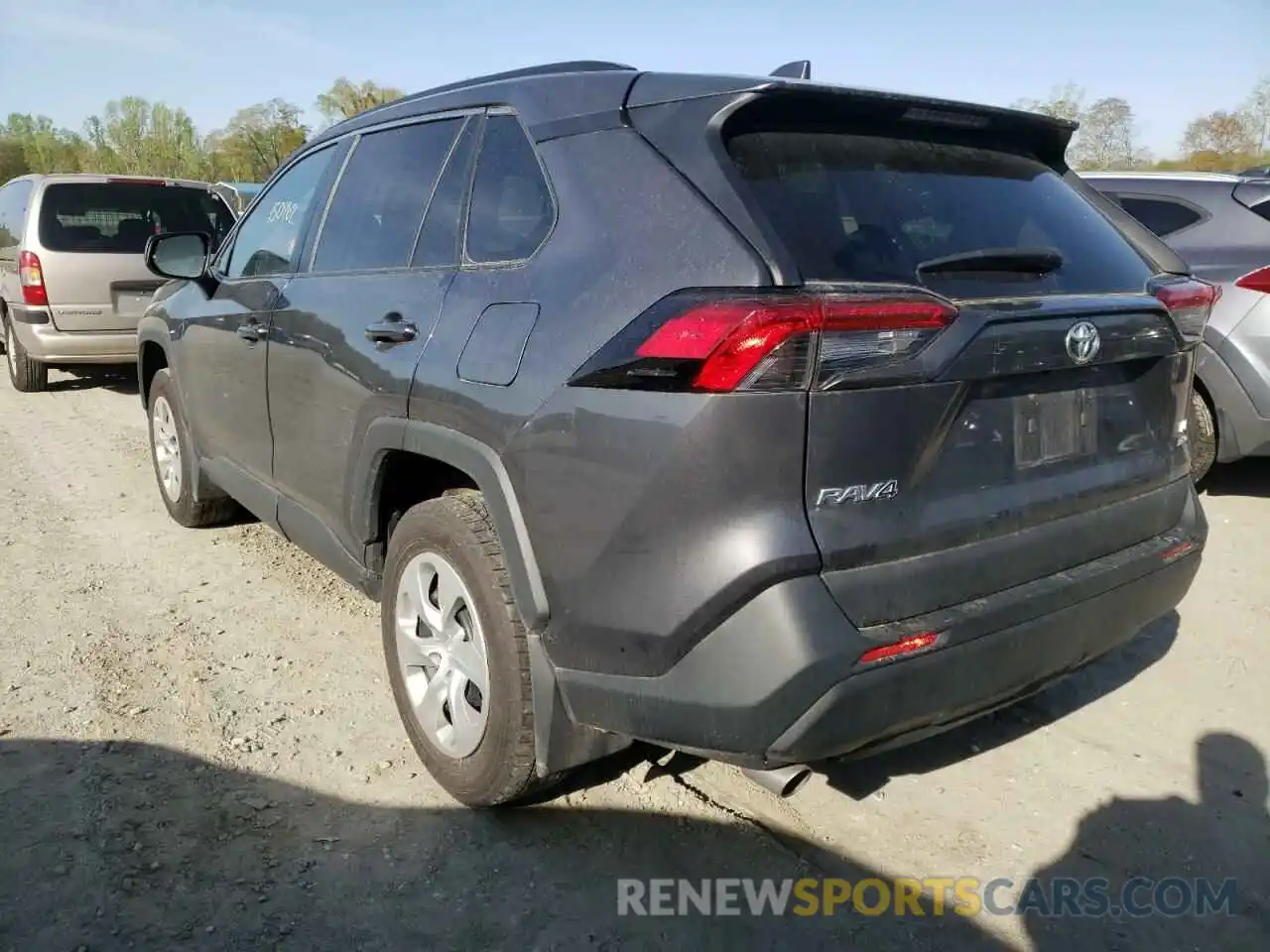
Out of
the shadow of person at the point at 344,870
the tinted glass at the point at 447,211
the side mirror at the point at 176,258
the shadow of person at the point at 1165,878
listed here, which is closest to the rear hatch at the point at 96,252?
the side mirror at the point at 176,258

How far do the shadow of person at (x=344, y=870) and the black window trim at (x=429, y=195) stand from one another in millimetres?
1568

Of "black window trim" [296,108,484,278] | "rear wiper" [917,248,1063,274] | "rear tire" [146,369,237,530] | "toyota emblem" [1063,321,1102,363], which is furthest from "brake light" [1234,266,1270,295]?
"rear tire" [146,369,237,530]

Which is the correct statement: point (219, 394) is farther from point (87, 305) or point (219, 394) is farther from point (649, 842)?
point (87, 305)

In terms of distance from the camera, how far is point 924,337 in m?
2.04

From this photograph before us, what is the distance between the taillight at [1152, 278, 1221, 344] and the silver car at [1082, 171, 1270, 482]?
2.48 meters

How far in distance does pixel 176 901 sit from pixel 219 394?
2.40 meters

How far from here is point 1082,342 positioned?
233 cm

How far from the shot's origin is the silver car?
510 cm

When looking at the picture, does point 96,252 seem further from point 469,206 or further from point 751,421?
point 751,421

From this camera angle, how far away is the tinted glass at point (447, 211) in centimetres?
287

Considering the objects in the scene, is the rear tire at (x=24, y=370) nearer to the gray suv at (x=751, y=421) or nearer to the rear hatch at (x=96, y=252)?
the rear hatch at (x=96, y=252)

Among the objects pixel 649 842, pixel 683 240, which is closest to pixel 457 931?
pixel 649 842

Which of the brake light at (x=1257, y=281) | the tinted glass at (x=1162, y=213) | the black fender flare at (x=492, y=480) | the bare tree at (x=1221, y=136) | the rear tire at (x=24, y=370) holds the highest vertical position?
the bare tree at (x=1221, y=136)

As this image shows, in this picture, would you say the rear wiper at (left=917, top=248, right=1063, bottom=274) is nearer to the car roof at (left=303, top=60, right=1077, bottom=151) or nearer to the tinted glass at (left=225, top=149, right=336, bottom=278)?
the car roof at (left=303, top=60, right=1077, bottom=151)
